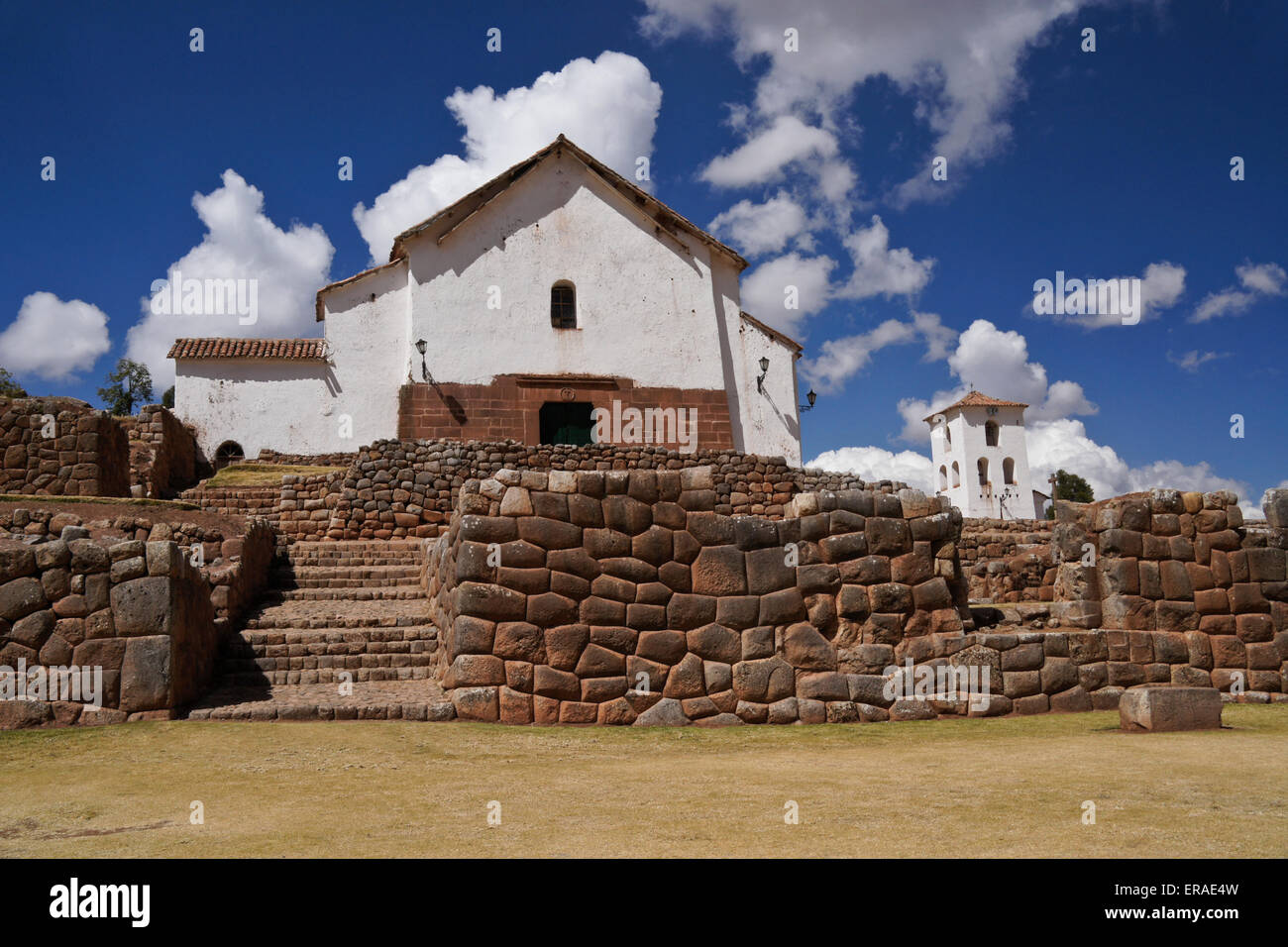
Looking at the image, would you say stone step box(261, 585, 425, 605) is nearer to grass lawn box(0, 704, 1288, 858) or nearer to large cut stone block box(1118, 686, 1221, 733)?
grass lawn box(0, 704, 1288, 858)

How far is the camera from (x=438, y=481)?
1889 centimetres

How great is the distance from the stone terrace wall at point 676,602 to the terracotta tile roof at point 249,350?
20500 mm

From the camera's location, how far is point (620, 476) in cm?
910

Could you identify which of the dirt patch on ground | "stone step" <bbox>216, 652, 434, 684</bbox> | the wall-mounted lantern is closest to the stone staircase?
"stone step" <bbox>216, 652, 434, 684</bbox>

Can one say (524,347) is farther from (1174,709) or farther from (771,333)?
(1174,709)

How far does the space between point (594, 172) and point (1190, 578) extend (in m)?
21.7

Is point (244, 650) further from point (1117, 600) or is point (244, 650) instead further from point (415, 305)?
point (415, 305)

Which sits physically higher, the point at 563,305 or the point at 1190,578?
the point at 563,305

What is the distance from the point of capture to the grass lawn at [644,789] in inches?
171

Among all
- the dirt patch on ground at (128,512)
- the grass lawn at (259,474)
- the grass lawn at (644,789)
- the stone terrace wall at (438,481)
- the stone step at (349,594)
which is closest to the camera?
the grass lawn at (644,789)

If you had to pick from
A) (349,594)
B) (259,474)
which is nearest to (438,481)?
(349,594)

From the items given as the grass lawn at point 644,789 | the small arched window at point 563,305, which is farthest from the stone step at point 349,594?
the small arched window at point 563,305

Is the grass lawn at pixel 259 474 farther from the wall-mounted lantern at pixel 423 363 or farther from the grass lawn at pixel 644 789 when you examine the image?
the grass lawn at pixel 644 789
